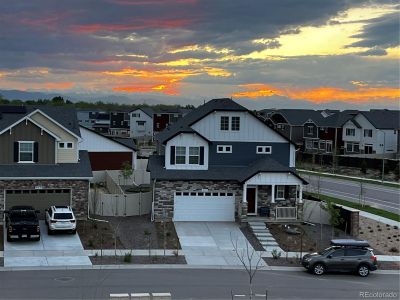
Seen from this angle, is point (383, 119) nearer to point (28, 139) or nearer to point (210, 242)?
point (210, 242)

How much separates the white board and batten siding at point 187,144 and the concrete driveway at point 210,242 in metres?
4.16

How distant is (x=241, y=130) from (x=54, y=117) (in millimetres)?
13868

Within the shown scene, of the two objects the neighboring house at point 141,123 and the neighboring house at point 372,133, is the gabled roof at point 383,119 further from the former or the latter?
the neighboring house at point 141,123

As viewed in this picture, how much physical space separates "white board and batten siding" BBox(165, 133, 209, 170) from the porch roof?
402mm

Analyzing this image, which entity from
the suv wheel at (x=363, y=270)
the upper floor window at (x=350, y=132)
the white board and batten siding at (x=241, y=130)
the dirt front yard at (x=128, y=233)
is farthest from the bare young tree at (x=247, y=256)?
the upper floor window at (x=350, y=132)

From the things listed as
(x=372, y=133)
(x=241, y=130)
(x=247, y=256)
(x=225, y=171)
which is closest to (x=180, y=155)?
(x=225, y=171)

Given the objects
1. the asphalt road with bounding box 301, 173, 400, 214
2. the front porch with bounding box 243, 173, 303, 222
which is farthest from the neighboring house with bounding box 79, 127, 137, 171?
the front porch with bounding box 243, 173, 303, 222

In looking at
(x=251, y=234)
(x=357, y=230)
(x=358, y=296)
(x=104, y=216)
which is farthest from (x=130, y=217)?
(x=358, y=296)

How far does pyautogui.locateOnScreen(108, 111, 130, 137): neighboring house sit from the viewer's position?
139m

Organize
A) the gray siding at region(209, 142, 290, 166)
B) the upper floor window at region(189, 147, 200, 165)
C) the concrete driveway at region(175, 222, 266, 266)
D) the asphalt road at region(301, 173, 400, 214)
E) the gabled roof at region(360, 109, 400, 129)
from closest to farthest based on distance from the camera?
1. the concrete driveway at region(175, 222, 266, 266)
2. the upper floor window at region(189, 147, 200, 165)
3. the gray siding at region(209, 142, 290, 166)
4. the asphalt road at region(301, 173, 400, 214)
5. the gabled roof at region(360, 109, 400, 129)

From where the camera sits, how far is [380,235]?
38.1 meters

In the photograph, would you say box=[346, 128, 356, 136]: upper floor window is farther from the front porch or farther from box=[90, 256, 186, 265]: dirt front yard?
box=[90, 256, 186, 265]: dirt front yard

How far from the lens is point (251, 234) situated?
3728cm

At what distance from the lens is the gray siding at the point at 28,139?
128 feet
